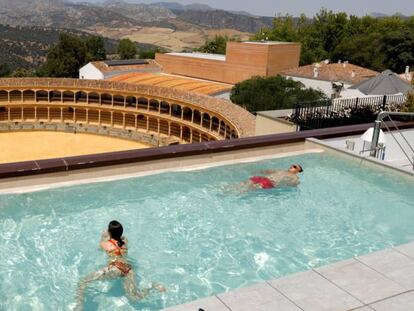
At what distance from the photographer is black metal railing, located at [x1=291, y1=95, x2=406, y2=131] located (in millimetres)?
16688

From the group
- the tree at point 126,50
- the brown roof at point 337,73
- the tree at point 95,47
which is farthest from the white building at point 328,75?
the tree at point 126,50

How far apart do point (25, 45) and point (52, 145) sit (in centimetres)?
12766

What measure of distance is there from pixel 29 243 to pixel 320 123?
11.7 meters

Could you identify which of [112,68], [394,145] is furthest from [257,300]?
[112,68]

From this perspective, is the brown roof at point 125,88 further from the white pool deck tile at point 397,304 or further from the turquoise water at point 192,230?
the white pool deck tile at point 397,304

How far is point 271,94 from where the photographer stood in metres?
33.7

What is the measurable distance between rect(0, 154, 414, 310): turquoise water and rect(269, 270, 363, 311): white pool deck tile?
165 centimetres

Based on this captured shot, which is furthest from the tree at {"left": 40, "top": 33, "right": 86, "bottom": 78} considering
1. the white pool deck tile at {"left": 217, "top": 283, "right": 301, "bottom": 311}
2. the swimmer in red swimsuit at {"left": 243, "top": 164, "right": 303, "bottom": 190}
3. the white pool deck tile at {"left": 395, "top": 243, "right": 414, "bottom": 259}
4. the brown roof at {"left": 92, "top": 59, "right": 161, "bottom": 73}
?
the white pool deck tile at {"left": 217, "top": 283, "right": 301, "bottom": 311}

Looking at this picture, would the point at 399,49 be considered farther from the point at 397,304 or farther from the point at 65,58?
the point at 397,304

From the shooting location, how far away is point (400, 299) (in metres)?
5.23

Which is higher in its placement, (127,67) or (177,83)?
(127,67)

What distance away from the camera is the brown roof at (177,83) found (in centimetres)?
4425

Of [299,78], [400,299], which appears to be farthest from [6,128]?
[400,299]

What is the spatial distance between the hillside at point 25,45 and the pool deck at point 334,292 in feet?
429
